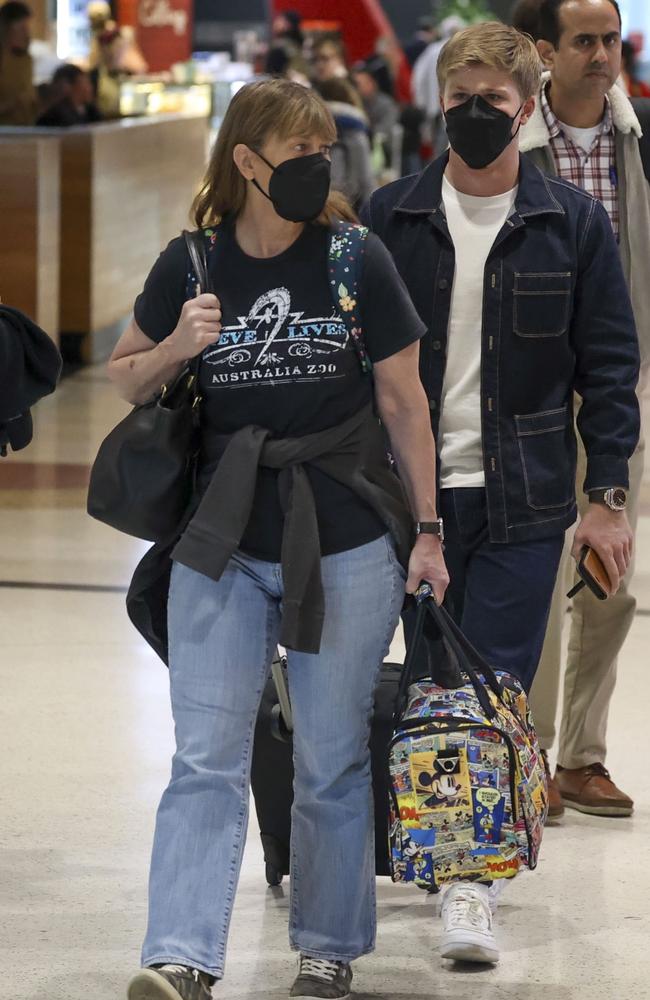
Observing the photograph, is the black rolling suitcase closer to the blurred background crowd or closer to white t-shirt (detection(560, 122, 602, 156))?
the blurred background crowd

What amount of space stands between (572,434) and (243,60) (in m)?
27.6

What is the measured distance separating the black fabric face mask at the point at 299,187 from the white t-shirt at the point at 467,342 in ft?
1.94

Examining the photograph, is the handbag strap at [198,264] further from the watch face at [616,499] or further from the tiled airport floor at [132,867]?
the tiled airport floor at [132,867]

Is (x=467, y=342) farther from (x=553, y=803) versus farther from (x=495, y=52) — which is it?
(x=553, y=803)

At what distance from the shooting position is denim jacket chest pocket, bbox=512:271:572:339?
10.6 ft

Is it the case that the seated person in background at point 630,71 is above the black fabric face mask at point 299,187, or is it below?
below

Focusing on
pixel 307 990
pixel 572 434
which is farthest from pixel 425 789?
pixel 572 434

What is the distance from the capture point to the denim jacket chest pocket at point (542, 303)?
3246 mm

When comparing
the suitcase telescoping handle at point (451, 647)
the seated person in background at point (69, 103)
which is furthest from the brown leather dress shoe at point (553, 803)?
the seated person in background at point (69, 103)

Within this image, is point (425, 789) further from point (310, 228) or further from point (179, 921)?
point (310, 228)

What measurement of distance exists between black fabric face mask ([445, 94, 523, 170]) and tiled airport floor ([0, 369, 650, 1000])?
149cm

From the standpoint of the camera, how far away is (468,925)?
3.11 meters

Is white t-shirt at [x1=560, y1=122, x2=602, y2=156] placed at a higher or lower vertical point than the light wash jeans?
higher

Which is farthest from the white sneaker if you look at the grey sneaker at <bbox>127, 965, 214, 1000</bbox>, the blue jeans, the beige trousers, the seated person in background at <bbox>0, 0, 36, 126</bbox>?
the seated person in background at <bbox>0, 0, 36, 126</bbox>
